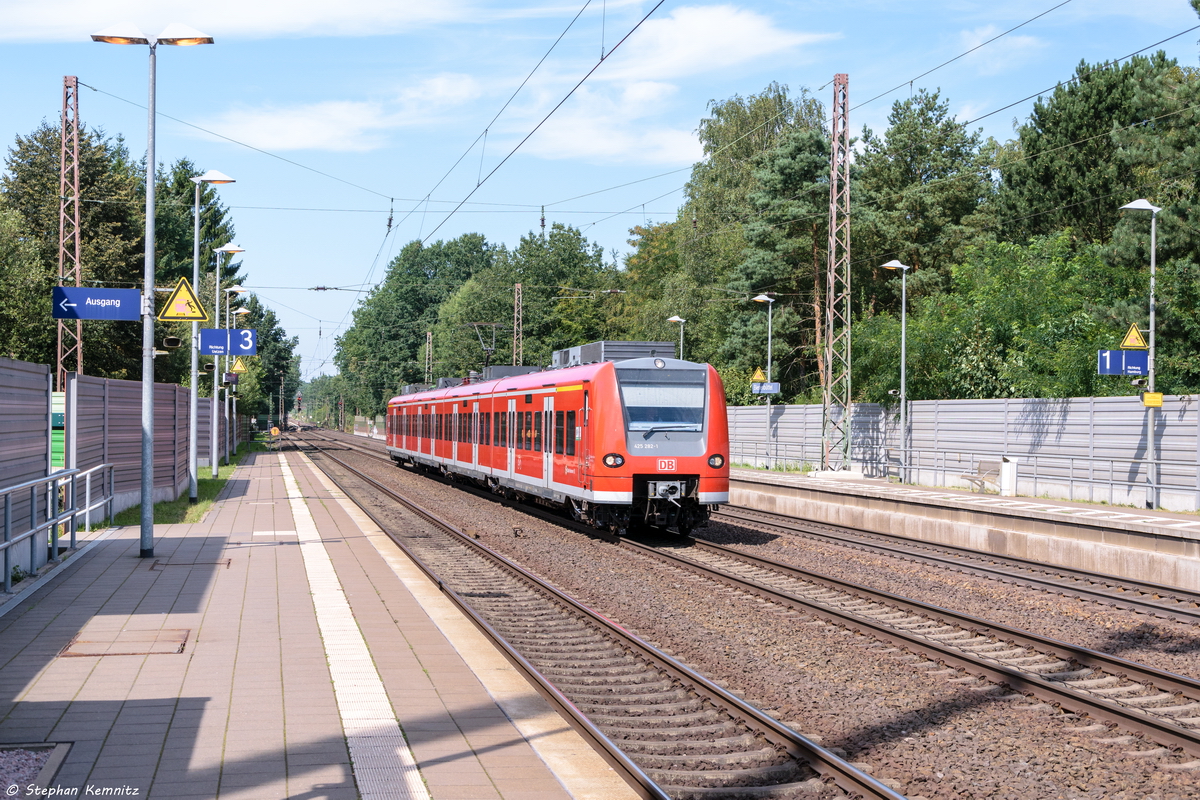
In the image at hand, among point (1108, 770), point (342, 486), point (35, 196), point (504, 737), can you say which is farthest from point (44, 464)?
point (35, 196)

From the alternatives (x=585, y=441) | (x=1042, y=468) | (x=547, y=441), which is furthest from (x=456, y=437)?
(x=1042, y=468)

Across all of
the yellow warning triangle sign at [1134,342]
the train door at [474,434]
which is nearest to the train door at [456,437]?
the train door at [474,434]

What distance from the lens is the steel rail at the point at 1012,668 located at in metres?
7.04

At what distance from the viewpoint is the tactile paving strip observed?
5.41 metres

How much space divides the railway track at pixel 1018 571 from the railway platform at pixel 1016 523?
22.5 inches

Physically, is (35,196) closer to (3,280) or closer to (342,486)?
(3,280)

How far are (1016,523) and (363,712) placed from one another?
48.1 ft

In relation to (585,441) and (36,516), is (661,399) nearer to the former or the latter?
(585,441)

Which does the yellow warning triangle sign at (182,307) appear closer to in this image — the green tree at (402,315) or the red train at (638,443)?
the red train at (638,443)

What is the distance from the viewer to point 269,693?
7.14 metres

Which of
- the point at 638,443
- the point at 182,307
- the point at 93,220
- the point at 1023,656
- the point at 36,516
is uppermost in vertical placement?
the point at 93,220

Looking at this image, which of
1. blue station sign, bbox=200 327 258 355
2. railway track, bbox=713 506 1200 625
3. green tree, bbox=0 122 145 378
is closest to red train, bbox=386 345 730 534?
railway track, bbox=713 506 1200 625

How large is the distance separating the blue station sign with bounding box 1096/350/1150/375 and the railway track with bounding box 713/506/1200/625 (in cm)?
663

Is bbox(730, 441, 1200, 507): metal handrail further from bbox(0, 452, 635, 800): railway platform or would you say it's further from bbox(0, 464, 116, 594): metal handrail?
bbox(0, 464, 116, 594): metal handrail
